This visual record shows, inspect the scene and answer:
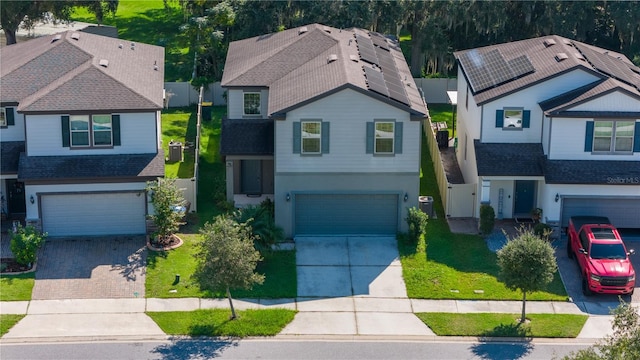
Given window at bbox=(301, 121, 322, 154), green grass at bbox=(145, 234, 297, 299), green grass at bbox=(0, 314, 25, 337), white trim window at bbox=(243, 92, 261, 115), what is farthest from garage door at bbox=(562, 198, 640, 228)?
green grass at bbox=(0, 314, 25, 337)

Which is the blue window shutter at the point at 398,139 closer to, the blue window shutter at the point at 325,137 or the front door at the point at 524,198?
the blue window shutter at the point at 325,137

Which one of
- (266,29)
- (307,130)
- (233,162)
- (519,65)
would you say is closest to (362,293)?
(307,130)

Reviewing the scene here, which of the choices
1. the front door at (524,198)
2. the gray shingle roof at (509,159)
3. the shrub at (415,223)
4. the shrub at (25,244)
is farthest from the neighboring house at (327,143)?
the shrub at (25,244)

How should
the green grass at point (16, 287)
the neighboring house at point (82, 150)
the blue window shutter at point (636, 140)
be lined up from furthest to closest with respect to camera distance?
the blue window shutter at point (636, 140), the neighboring house at point (82, 150), the green grass at point (16, 287)

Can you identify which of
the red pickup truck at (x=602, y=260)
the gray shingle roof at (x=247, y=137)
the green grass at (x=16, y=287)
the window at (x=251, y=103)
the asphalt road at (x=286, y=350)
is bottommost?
the asphalt road at (x=286, y=350)

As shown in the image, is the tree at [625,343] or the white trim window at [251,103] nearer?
the tree at [625,343]

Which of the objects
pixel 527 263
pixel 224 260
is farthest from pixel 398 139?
pixel 224 260
